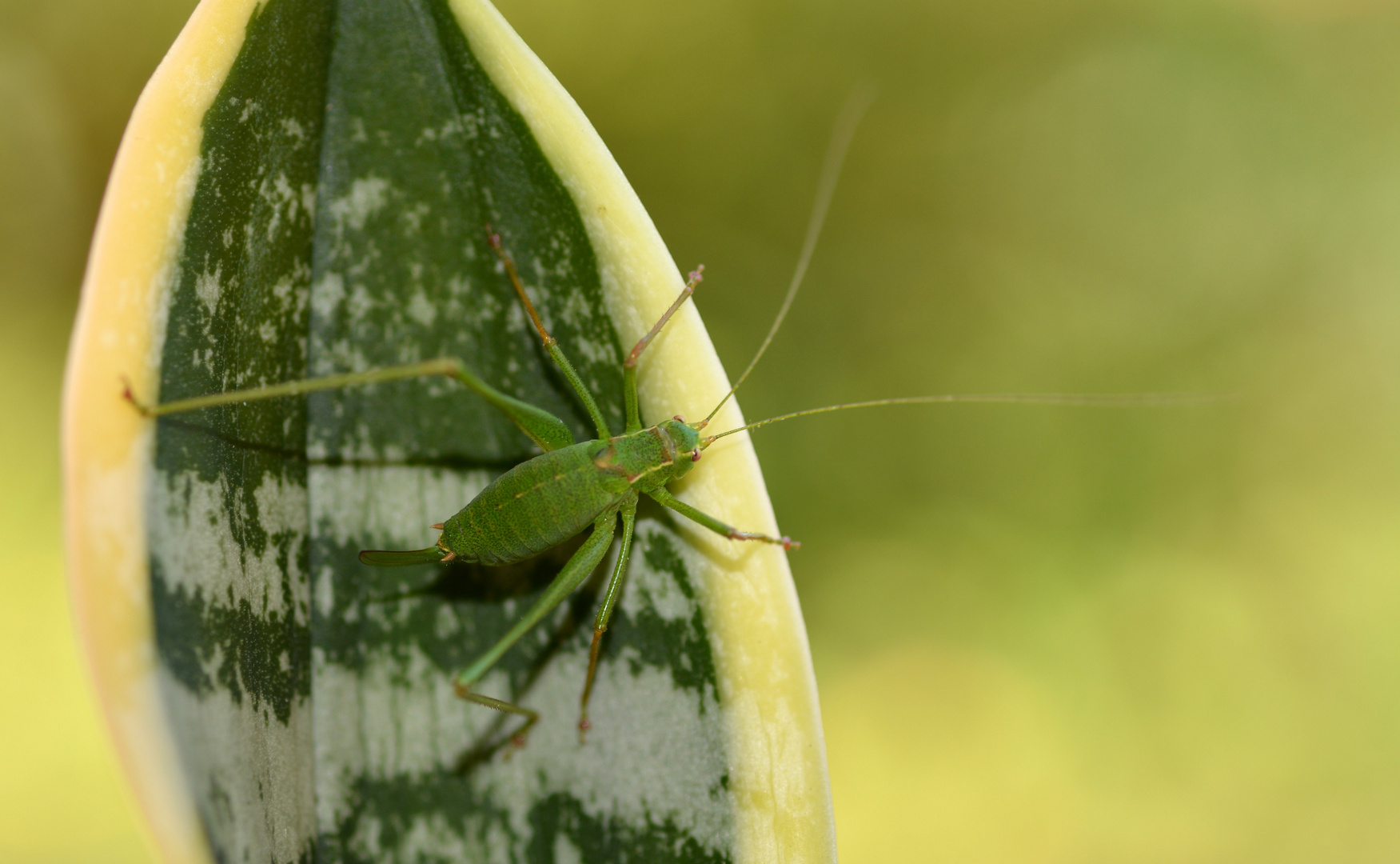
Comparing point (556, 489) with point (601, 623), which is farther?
point (556, 489)

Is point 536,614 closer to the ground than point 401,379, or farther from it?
closer to the ground

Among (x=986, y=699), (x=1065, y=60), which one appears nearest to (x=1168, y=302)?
(x=1065, y=60)

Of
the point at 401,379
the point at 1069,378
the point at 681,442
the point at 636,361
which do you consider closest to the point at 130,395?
the point at 401,379

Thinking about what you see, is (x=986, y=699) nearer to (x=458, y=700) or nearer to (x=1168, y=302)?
(x=1168, y=302)

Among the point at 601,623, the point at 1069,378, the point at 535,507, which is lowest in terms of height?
the point at 601,623

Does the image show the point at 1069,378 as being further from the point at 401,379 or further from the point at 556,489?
the point at 401,379

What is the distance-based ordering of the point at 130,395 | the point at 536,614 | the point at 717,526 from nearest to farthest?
1. the point at 130,395
2. the point at 717,526
3. the point at 536,614

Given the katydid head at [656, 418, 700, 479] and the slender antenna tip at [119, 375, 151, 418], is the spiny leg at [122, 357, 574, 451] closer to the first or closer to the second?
the slender antenna tip at [119, 375, 151, 418]
